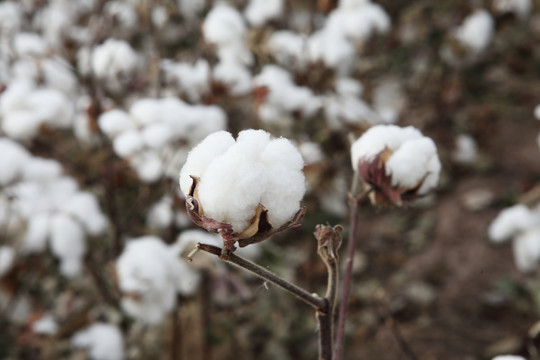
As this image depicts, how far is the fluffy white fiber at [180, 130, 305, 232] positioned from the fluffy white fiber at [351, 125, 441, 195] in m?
0.22

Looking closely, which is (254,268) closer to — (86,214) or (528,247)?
(86,214)

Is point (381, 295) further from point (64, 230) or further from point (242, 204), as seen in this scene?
point (64, 230)

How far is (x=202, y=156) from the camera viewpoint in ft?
1.56

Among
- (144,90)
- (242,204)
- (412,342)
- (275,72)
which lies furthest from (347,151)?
(242,204)

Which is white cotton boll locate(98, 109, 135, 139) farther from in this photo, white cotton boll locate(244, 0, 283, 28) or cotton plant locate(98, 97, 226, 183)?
white cotton boll locate(244, 0, 283, 28)

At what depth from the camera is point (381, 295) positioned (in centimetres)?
95

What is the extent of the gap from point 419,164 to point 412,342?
120 centimetres

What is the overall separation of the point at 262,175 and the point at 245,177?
0.02 metres

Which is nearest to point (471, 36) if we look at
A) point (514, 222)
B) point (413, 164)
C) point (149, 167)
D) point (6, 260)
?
point (514, 222)

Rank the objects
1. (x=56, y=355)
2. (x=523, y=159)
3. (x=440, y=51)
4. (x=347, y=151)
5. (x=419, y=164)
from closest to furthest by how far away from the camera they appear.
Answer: (x=419, y=164)
(x=56, y=355)
(x=347, y=151)
(x=523, y=159)
(x=440, y=51)

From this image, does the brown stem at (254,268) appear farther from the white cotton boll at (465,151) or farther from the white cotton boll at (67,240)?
the white cotton boll at (465,151)

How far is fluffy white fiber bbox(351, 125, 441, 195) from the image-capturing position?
65 cm

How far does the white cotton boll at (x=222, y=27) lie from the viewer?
64.5 inches

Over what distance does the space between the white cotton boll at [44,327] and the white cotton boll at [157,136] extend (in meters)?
0.62
